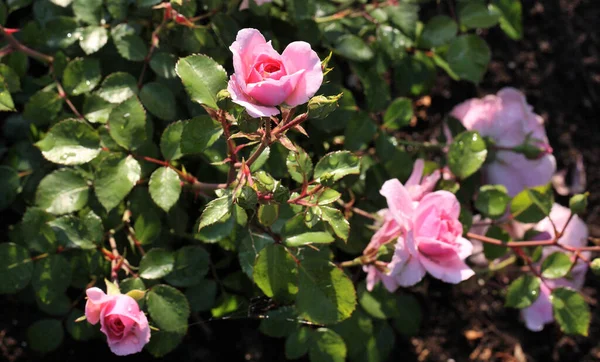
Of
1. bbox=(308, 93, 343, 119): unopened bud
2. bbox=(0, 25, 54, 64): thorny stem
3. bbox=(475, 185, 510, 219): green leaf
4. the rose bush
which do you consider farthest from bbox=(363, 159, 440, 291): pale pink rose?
bbox=(0, 25, 54, 64): thorny stem

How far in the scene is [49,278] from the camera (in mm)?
1301

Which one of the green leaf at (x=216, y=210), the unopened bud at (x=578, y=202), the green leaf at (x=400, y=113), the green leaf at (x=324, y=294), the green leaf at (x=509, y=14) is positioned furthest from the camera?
the green leaf at (x=509, y=14)

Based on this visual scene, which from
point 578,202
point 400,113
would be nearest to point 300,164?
point 400,113

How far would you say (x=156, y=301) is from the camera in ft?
4.13

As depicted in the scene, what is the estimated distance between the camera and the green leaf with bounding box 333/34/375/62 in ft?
5.09

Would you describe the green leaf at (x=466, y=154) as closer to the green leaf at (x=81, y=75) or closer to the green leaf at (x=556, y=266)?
the green leaf at (x=556, y=266)

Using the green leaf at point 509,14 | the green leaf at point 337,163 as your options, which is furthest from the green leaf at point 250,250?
the green leaf at point 509,14

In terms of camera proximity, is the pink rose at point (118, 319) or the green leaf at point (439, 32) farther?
the green leaf at point (439, 32)

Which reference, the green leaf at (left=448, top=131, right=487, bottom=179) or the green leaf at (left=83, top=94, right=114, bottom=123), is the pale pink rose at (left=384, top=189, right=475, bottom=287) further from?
the green leaf at (left=83, top=94, right=114, bottom=123)

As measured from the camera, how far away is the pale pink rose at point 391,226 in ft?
4.38

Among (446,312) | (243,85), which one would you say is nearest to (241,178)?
(243,85)

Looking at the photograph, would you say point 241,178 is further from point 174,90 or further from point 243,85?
point 174,90

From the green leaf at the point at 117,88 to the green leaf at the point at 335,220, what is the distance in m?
0.55

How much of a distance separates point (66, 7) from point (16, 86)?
28 cm
